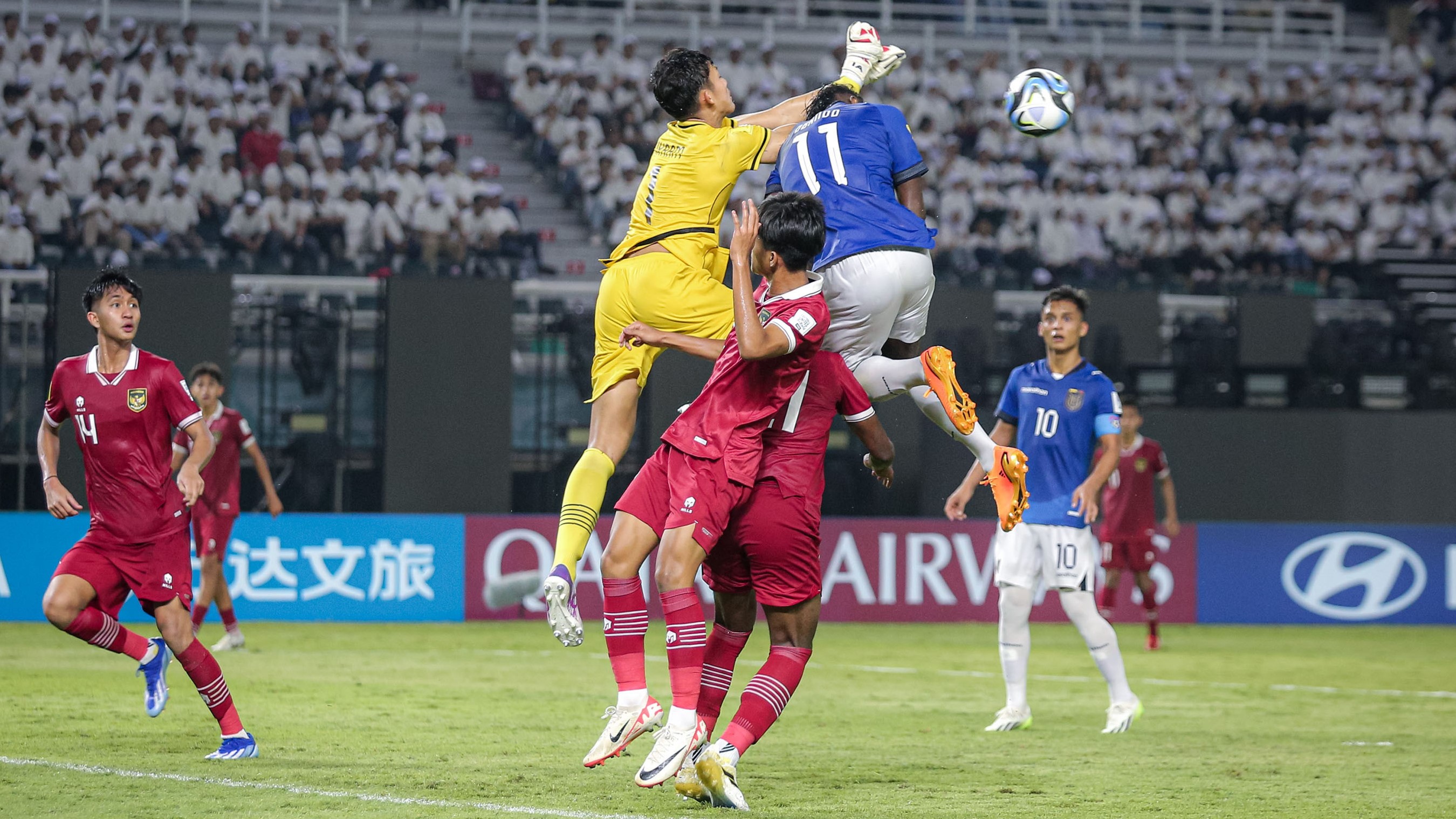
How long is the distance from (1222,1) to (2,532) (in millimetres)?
22718

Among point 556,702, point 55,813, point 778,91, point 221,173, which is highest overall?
point 778,91

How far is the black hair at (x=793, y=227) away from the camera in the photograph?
6320 millimetres

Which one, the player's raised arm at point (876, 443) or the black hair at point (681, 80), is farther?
the black hair at point (681, 80)

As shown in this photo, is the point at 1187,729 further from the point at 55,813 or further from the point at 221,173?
the point at 221,173

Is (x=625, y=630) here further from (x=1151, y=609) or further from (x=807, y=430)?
(x=1151, y=609)

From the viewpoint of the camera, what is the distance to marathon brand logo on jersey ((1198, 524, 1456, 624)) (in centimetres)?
1742

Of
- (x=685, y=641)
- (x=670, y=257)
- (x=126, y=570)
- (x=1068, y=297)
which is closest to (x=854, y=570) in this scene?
(x=1068, y=297)

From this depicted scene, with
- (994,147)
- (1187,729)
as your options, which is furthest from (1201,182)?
(1187,729)

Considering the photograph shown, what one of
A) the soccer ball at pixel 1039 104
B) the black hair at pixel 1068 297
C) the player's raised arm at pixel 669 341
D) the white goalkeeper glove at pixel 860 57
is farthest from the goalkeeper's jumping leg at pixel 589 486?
the black hair at pixel 1068 297

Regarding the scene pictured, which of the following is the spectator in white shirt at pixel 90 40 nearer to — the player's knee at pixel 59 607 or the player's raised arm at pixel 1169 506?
the player's raised arm at pixel 1169 506

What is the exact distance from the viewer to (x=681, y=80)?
7234 mm

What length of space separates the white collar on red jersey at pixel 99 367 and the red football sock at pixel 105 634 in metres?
1.07

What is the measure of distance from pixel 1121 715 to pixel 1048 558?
3.22 ft

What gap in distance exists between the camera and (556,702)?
10031 mm
